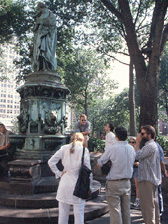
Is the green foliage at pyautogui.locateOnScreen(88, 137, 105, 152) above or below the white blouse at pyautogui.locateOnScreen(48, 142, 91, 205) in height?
below

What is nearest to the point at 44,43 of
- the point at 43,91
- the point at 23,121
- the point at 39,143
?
the point at 43,91

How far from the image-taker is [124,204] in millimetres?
3533

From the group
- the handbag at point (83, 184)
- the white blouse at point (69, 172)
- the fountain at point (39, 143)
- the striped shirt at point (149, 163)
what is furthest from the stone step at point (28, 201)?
the striped shirt at point (149, 163)

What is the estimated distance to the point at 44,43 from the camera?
7.52 meters

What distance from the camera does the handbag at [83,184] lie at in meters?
3.24

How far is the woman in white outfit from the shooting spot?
330 cm

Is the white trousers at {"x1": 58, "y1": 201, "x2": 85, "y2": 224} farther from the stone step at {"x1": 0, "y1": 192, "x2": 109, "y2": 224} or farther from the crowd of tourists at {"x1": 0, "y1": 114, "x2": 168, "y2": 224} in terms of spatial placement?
the stone step at {"x1": 0, "y1": 192, "x2": 109, "y2": 224}

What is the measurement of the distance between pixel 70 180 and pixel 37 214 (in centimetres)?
164

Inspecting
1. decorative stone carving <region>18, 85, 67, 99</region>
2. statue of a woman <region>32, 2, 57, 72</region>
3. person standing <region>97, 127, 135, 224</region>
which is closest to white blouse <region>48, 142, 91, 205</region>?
person standing <region>97, 127, 135, 224</region>

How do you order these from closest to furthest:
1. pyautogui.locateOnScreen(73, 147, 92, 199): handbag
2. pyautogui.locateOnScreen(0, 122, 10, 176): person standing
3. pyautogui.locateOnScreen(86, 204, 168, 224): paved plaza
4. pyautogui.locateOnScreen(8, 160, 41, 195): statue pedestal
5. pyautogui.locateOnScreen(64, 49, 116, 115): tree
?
pyautogui.locateOnScreen(73, 147, 92, 199): handbag < pyautogui.locateOnScreen(86, 204, 168, 224): paved plaza < pyautogui.locateOnScreen(8, 160, 41, 195): statue pedestal < pyautogui.locateOnScreen(0, 122, 10, 176): person standing < pyautogui.locateOnScreen(64, 49, 116, 115): tree

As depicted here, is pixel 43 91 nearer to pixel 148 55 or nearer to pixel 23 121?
pixel 23 121

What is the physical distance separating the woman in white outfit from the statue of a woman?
4.61 m

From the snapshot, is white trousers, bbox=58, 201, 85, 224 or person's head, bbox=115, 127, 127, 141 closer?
white trousers, bbox=58, 201, 85, 224

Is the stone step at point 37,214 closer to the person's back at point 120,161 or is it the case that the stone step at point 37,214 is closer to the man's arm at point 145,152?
the person's back at point 120,161
